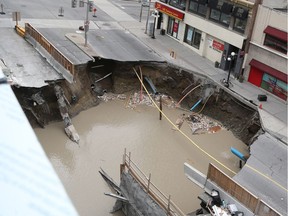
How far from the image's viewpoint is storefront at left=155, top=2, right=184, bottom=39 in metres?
36.7

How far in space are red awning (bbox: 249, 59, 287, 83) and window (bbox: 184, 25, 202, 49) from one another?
6.77 metres

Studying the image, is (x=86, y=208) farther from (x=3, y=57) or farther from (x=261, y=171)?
(x=3, y=57)

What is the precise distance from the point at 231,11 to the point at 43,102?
646 inches

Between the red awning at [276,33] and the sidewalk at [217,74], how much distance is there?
4.32 metres

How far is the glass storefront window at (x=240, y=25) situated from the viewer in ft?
100

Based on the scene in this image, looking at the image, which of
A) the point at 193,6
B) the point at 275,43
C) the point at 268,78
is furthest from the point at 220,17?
the point at 268,78

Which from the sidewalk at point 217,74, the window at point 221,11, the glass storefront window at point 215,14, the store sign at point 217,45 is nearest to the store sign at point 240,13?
the window at point 221,11

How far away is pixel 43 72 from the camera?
27.4 meters

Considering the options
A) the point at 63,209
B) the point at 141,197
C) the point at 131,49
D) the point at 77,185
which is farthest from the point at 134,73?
the point at 63,209

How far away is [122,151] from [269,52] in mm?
13345

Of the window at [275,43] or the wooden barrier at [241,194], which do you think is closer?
the wooden barrier at [241,194]

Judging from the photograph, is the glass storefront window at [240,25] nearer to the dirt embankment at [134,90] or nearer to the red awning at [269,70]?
the red awning at [269,70]

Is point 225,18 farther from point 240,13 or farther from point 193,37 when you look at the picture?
point 193,37

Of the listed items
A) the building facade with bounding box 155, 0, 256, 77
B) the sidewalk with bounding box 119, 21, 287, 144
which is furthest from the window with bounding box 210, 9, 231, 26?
the sidewalk with bounding box 119, 21, 287, 144
